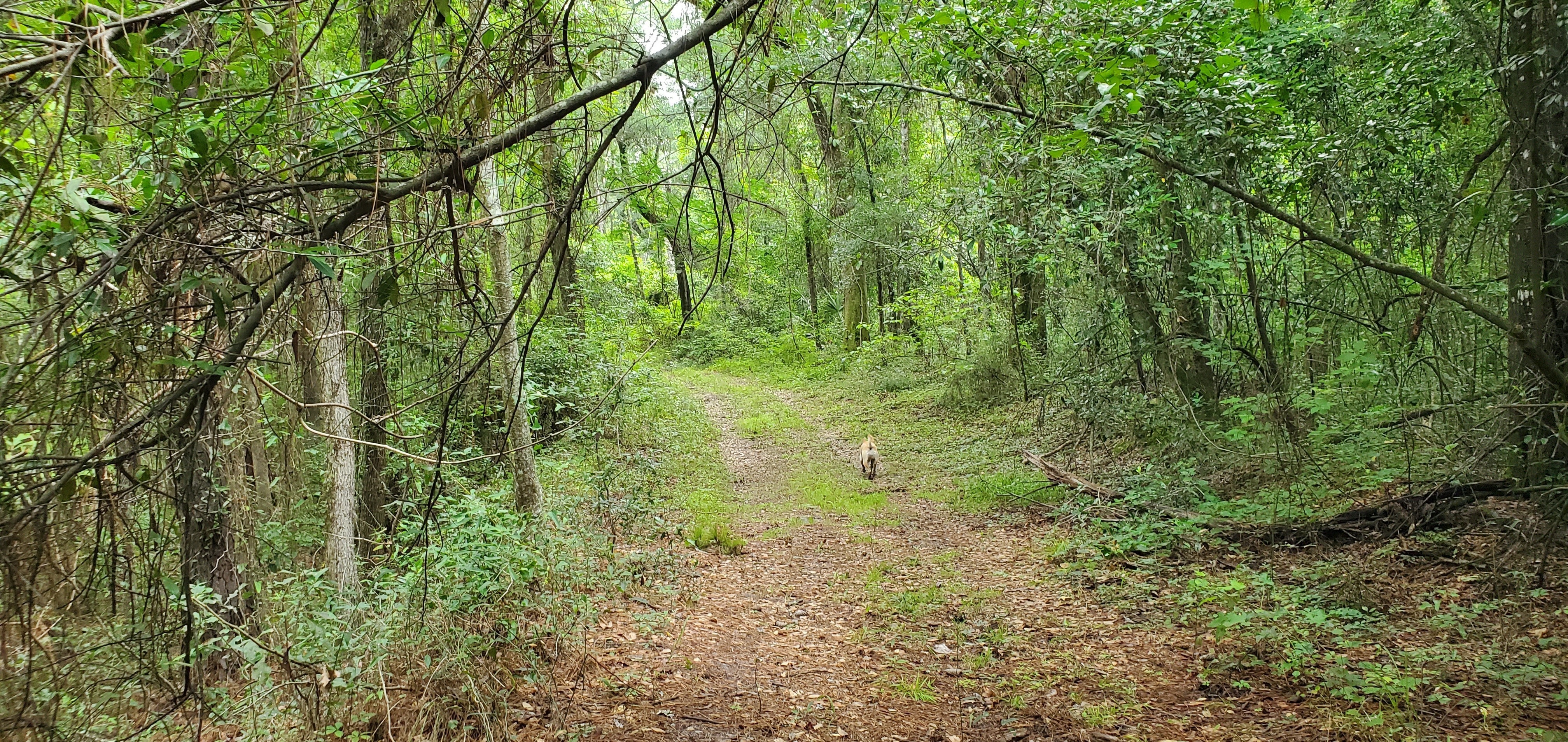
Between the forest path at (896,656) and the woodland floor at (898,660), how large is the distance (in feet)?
0.05

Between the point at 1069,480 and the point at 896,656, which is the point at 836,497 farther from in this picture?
the point at 896,656

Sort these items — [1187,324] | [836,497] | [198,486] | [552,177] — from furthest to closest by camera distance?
[836,497], [1187,324], [552,177], [198,486]

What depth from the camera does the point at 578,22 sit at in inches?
144

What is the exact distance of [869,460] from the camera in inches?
432

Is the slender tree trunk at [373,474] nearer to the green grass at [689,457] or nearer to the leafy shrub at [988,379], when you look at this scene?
the green grass at [689,457]

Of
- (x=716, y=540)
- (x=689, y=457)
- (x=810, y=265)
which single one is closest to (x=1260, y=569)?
(x=716, y=540)

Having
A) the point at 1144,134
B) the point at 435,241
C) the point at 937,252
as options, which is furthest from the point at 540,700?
the point at 937,252

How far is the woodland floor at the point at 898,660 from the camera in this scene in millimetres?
4246

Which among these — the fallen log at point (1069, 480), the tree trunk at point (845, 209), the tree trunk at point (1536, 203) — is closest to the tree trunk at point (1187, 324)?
the fallen log at point (1069, 480)

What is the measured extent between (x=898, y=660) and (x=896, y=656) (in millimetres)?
59

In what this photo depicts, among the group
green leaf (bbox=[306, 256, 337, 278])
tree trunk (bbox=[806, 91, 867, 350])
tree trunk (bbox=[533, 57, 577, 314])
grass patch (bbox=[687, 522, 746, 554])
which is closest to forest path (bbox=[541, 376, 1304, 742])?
grass patch (bbox=[687, 522, 746, 554])

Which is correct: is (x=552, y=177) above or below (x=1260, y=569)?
above

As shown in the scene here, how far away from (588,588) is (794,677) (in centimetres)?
193

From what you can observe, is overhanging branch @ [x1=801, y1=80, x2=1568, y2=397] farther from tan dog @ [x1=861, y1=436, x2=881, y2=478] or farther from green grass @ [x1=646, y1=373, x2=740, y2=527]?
tan dog @ [x1=861, y1=436, x2=881, y2=478]
